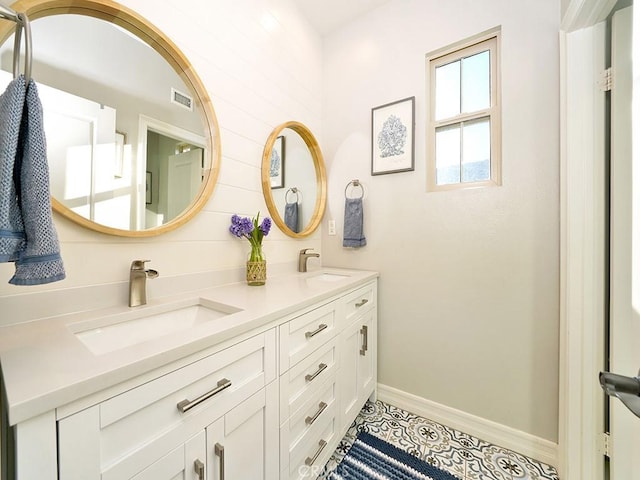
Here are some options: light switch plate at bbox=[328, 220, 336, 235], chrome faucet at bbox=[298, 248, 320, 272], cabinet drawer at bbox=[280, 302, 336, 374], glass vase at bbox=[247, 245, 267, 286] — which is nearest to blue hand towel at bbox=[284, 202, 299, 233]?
chrome faucet at bbox=[298, 248, 320, 272]

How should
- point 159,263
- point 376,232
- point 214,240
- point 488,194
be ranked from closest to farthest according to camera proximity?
point 159,263, point 214,240, point 488,194, point 376,232

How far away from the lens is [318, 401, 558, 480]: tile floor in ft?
4.14

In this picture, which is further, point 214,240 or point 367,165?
point 367,165

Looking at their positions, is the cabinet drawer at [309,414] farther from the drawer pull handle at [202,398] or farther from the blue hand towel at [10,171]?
the blue hand towel at [10,171]

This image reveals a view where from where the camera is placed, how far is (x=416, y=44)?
1690 mm

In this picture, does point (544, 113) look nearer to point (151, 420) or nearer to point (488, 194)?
point (488, 194)

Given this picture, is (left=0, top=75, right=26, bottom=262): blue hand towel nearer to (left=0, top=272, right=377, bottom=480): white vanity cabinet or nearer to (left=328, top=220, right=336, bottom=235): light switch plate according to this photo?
(left=0, top=272, right=377, bottom=480): white vanity cabinet

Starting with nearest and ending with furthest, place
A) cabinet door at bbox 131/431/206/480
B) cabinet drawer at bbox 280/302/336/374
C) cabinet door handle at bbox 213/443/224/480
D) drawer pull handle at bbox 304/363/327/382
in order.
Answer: cabinet door at bbox 131/431/206/480
cabinet door handle at bbox 213/443/224/480
cabinet drawer at bbox 280/302/336/374
drawer pull handle at bbox 304/363/327/382

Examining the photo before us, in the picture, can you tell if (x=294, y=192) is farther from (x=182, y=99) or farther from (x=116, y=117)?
(x=116, y=117)

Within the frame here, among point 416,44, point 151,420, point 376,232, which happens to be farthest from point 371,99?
point 151,420

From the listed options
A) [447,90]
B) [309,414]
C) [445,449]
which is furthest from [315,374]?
[447,90]

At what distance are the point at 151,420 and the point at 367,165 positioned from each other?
1.77m

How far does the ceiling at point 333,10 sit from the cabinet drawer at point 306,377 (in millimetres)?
2247

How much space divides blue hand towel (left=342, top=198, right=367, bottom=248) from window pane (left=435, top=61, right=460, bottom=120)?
2.50ft
